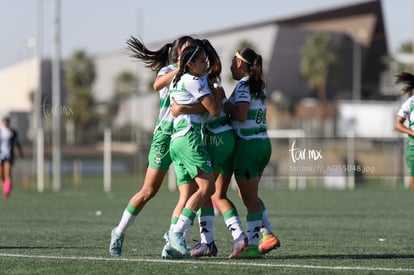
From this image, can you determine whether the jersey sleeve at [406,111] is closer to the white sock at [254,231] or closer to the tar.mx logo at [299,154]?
the tar.mx logo at [299,154]

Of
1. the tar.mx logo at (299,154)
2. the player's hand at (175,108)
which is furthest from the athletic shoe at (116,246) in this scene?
the tar.mx logo at (299,154)

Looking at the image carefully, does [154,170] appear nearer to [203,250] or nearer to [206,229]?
[206,229]

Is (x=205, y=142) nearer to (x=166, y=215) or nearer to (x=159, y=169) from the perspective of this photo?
(x=159, y=169)

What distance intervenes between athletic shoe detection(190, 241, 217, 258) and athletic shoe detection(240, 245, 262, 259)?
0.36 meters

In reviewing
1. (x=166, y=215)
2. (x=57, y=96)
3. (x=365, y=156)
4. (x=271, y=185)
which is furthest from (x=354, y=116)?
(x=166, y=215)

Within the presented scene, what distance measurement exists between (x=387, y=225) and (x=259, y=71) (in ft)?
19.9

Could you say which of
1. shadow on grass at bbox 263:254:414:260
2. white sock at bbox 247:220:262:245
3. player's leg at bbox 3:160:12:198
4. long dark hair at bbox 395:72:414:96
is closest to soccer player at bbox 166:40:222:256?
white sock at bbox 247:220:262:245

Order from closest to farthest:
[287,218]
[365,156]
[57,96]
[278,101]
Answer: [287,218], [57,96], [365,156], [278,101]

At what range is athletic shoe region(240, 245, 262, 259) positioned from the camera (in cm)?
974

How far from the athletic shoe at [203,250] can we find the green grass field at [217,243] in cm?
12

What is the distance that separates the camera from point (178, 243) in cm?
938

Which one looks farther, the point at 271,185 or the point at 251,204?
the point at 271,185

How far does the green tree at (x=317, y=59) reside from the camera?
97562 mm

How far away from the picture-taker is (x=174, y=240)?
9.40 m
